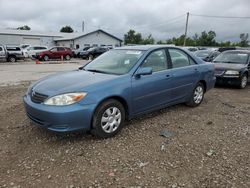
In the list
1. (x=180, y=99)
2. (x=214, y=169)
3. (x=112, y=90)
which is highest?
(x=112, y=90)

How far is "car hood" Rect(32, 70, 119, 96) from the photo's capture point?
3.80 meters

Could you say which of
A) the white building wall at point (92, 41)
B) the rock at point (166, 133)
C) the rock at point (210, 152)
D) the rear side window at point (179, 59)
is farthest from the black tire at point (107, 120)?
the white building wall at point (92, 41)

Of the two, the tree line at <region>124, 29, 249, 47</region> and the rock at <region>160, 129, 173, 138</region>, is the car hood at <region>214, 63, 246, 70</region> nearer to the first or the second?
the rock at <region>160, 129, 173, 138</region>

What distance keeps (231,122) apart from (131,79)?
7.84 ft

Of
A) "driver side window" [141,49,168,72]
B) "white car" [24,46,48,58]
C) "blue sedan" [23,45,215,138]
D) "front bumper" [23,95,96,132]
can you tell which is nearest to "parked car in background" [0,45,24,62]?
"white car" [24,46,48,58]

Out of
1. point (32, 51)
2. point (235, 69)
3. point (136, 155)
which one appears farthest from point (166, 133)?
point (32, 51)

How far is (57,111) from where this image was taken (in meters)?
3.58

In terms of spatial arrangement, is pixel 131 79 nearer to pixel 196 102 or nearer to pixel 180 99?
pixel 180 99

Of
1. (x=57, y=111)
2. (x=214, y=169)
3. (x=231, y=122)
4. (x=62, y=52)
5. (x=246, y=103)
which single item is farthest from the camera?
(x=62, y=52)

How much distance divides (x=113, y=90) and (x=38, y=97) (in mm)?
1185

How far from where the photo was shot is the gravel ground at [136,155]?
308 cm

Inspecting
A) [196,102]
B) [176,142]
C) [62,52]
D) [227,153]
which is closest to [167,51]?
[196,102]

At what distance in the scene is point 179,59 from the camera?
5574 mm

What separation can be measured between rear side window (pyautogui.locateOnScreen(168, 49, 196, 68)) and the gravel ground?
1181 mm
